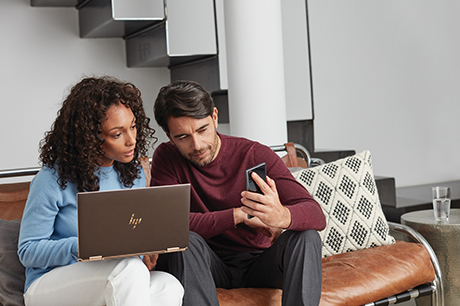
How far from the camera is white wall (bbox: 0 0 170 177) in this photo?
3244 mm

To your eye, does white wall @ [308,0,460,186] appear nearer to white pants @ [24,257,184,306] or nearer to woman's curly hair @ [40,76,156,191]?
woman's curly hair @ [40,76,156,191]

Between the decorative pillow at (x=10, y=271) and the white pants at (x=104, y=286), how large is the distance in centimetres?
12

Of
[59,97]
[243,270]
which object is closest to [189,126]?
[243,270]

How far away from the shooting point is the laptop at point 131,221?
1312 millimetres

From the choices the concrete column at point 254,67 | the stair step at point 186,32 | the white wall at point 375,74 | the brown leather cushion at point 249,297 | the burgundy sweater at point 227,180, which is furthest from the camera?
the white wall at point 375,74

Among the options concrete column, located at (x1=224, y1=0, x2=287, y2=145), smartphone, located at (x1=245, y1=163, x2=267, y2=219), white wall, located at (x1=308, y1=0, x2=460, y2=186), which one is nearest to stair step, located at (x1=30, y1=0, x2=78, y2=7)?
concrete column, located at (x1=224, y1=0, x2=287, y2=145)

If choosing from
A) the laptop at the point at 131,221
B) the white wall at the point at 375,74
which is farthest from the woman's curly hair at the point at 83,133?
the white wall at the point at 375,74

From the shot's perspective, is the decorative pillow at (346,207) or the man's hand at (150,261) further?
the decorative pillow at (346,207)

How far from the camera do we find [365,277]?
1901 mm

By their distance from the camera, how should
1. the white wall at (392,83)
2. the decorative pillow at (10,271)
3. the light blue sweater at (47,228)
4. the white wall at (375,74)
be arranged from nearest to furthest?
the light blue sweater at (47,228)
the decorative pillow at (10,271)
the white wall at (375,74)
the white wall at (392,83)

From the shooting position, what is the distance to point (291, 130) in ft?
11.0

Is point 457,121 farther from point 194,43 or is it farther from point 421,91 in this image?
point 194,43

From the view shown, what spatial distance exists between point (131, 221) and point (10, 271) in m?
0.54

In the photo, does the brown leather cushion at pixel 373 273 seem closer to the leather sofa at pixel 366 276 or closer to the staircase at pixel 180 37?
the leather sofa at pixel 366 276
